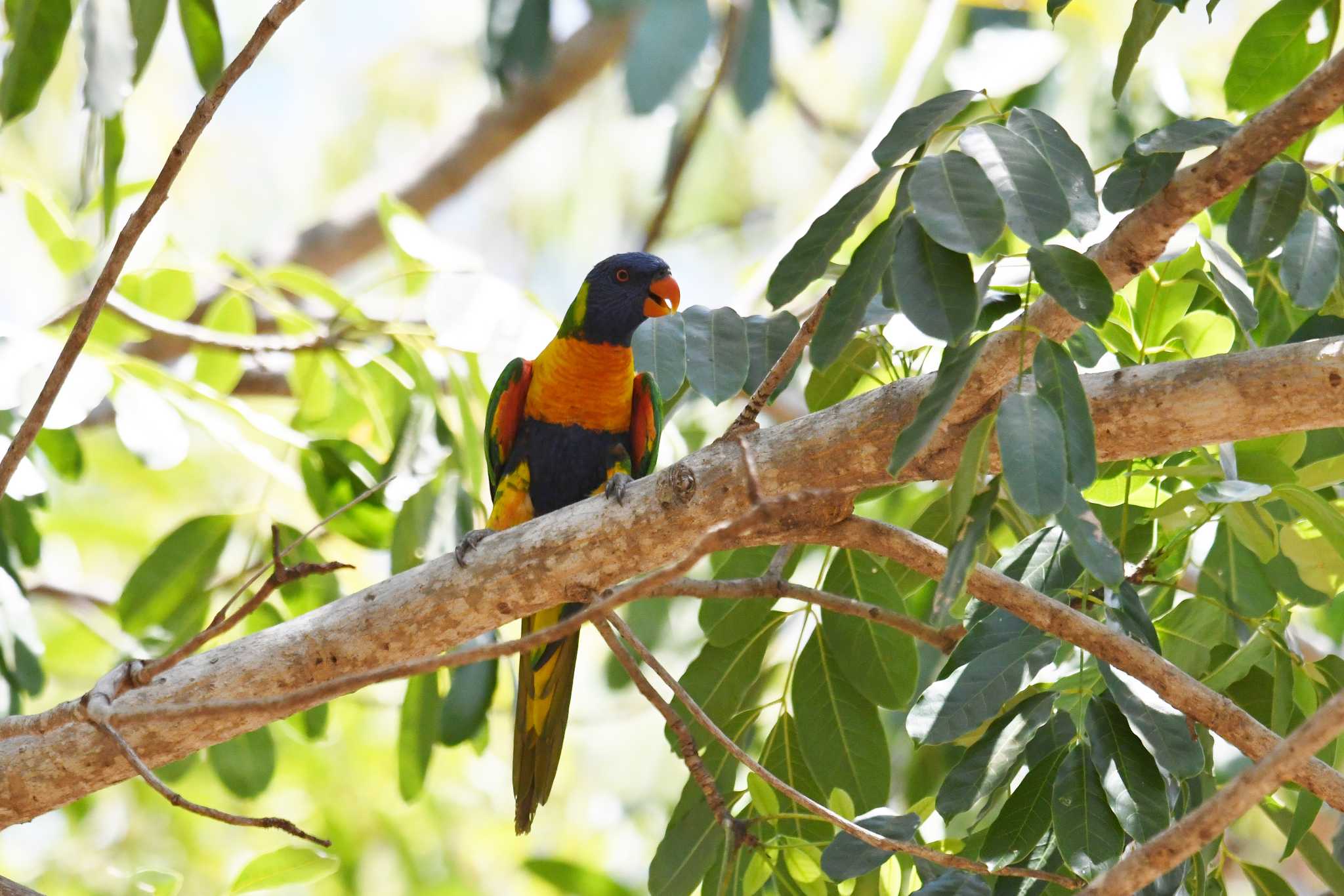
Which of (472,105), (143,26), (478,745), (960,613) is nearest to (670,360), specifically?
(960,613)

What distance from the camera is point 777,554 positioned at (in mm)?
2109

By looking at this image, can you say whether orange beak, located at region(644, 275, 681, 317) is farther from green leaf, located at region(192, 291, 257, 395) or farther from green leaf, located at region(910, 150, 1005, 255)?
green leaf, located at region(910, 150, 1005, 255)

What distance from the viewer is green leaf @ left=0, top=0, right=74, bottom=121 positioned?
7.35 ft

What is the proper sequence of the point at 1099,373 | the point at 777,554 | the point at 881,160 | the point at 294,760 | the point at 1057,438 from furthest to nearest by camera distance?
1. the point at 294,760
2. the point at 777,554
3. the point at 1099,373
4. the point at 881,160
5. the point at 1057,438

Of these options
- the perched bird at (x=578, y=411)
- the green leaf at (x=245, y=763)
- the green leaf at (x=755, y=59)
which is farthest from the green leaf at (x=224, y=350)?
the green leaf at (x=755, y=59)

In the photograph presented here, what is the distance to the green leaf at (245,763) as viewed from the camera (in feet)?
9.21

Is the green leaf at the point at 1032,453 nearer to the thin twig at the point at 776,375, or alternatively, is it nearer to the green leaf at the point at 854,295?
the green leaf at the point at 854,295

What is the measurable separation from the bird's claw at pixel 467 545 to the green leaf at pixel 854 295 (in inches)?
31.0

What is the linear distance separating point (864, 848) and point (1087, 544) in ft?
1.94

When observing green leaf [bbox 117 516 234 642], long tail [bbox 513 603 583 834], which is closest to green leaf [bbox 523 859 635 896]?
long tail [bbox 513 603 583 834]

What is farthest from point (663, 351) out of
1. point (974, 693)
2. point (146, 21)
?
point (146, 21)

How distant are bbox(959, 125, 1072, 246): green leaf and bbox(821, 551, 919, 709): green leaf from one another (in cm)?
95

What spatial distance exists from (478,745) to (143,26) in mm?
1729

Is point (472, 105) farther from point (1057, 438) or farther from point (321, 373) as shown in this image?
point (1057, 438)
